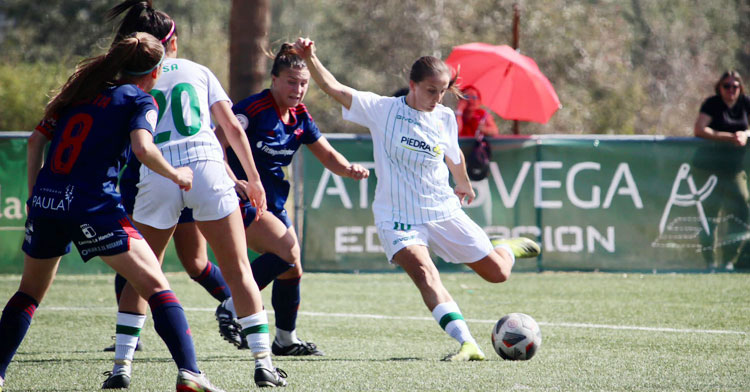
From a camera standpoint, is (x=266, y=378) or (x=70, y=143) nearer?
(x=70, y=143)

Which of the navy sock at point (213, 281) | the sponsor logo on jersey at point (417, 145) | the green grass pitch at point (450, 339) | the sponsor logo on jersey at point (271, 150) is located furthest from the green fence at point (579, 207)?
the sponsor logo on jersey at point (417, 145)

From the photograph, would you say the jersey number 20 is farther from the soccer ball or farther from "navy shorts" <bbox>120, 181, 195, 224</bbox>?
the soccer ball

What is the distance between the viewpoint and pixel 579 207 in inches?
427

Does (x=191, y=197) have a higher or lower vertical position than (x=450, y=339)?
higher

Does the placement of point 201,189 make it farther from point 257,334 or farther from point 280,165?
point 280,165

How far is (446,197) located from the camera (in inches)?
233

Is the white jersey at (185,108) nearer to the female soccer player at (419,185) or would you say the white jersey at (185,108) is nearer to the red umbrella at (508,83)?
the female soccer player at (419,185)

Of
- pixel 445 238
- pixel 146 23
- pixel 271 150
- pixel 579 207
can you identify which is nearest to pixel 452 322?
pixel 445 238

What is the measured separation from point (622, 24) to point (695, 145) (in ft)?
67.1

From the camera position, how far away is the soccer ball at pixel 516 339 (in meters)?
5.47

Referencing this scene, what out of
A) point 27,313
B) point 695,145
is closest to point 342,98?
point 27,313

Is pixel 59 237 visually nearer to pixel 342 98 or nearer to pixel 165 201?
pixel 165 201

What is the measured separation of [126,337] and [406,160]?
6.59 ft

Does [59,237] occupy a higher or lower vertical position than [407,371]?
higher
